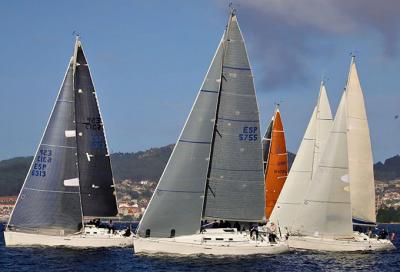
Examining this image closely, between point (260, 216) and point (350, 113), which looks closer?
point (260, 216)

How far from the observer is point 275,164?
6738 centimetres

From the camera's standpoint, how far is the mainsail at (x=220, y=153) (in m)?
48.1

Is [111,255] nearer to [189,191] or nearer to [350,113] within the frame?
[189,191]

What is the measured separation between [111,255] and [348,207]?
1470 centimetres

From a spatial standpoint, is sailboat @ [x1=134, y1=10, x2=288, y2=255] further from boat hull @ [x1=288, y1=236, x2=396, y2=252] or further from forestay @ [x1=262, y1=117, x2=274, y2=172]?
forestay @ [x1=262, y1=117, x2=274, y2=172]

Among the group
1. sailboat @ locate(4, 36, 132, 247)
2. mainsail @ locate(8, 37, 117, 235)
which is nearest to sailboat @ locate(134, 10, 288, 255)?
sailboat @ locate(4, 36, 132, 247)

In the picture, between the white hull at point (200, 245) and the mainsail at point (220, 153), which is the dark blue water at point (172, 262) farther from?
the mainsail at point (220, 153)

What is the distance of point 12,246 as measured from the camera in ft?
181

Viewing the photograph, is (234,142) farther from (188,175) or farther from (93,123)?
(93,123)

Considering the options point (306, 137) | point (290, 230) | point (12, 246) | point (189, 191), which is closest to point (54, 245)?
point (12, 246)

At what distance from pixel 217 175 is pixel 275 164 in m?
18.9

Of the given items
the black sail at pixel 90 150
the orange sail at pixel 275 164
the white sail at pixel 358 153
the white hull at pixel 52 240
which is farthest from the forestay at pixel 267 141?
the white hull at pixel 52 240

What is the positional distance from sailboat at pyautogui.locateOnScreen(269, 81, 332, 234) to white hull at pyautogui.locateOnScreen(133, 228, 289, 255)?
12.3m

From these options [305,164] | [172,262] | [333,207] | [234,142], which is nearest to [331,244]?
[333,207]
